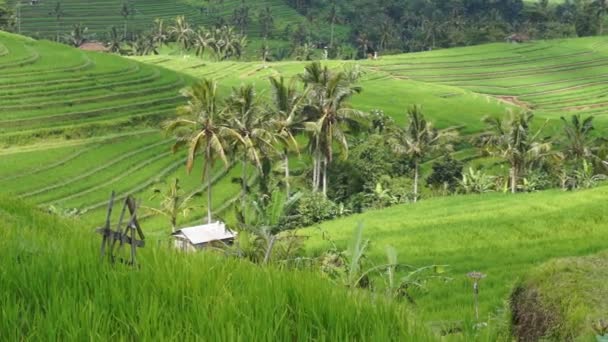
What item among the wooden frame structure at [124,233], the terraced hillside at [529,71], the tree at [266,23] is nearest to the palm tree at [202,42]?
the tree at [266,23]

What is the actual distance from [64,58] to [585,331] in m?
87.9

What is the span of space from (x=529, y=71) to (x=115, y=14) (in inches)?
4453

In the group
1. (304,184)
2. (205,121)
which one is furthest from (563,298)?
(304,184)

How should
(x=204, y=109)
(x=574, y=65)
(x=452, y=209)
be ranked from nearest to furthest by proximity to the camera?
(x=452, y=209), (x=204, y=109), (x=574, y=65)

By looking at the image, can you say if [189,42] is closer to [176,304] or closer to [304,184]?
[304,184]

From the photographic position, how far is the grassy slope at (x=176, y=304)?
3119 millimetres

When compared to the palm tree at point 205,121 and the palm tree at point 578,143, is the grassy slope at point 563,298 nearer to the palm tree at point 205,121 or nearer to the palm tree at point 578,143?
the palm tree at point 205,121

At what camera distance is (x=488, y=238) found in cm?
2053

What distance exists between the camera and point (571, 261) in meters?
7.70

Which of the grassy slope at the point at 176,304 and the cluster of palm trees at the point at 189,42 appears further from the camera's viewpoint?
the cluster of palm trees at the point at 189,42

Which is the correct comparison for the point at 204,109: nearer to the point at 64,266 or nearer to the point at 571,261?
the point at 571,261

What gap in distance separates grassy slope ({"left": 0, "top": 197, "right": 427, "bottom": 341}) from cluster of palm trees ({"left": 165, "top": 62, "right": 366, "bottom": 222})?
104 ft

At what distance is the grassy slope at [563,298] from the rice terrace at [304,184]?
0.10ft

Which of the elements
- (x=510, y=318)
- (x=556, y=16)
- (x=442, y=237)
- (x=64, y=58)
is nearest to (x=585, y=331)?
(x=510, y=318)
